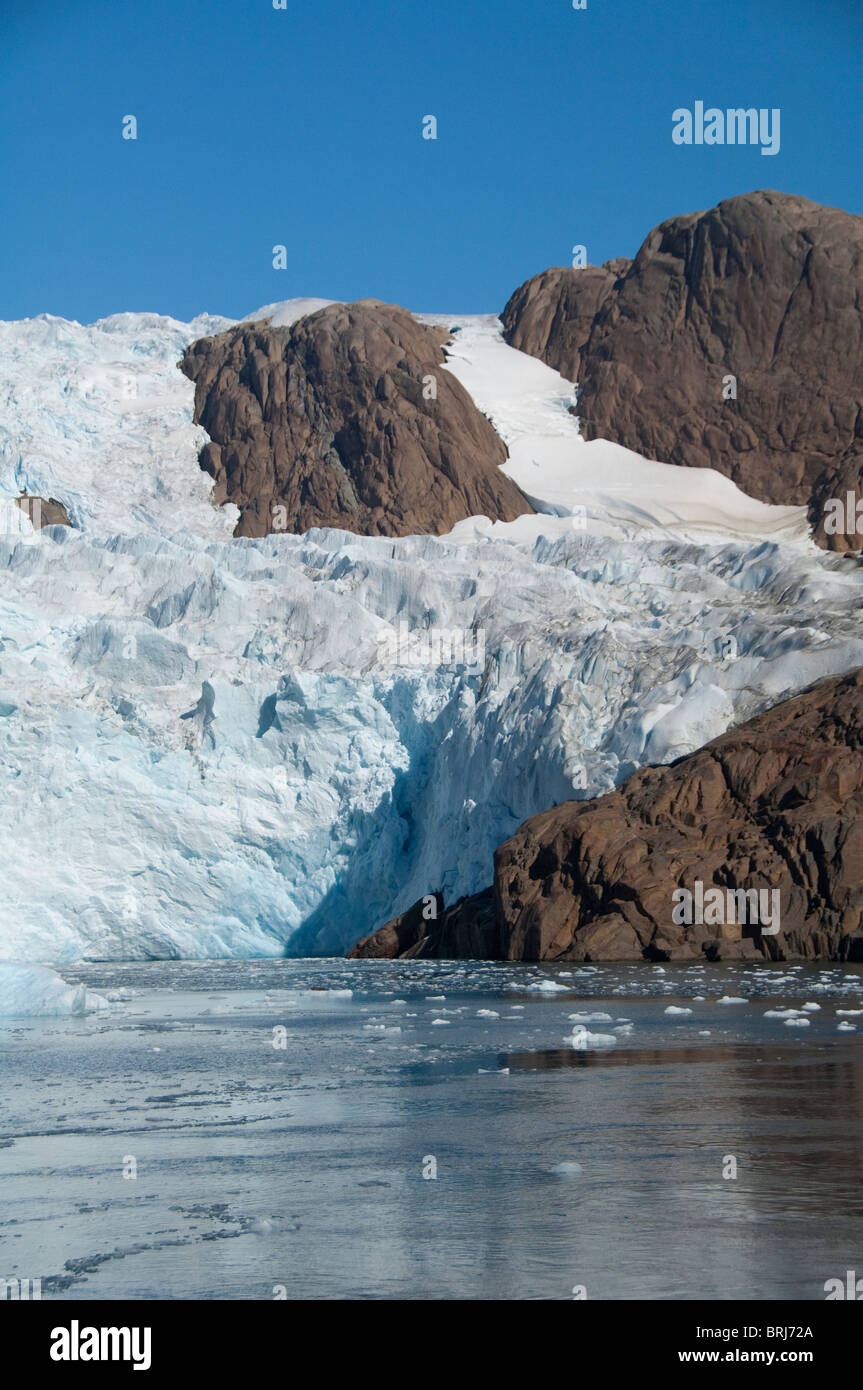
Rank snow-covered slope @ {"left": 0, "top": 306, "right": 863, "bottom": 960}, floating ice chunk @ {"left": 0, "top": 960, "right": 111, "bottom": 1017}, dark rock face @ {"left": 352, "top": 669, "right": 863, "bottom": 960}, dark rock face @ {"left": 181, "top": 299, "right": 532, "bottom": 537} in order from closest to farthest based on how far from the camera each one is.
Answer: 1. floating ice chunk @ {"left": 0, "top": 960, "right": 111, "bottom": 1017}
2. dark rock face @ {"left": 352, "top": 669, "right": 863, "bottom": 960}
3. snow-covered slope @ {"left": 0, "top": 306, "right": 863, "bottom": 960}
4. dark rock face @ {"left": 181, "top": 299, "right": 532, "bottom": 537}

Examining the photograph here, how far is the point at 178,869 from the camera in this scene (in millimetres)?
31766

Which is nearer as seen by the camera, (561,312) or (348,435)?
(348,435)

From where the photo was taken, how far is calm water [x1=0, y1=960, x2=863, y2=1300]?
5.93m

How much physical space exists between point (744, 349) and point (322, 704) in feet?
114

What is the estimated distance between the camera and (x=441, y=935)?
2959 centimetres

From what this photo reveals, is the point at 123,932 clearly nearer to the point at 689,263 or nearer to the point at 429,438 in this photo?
the point at 429,438

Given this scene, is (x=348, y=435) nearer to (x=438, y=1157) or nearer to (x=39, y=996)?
(x=39, y=996)

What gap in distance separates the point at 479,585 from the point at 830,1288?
1395 inches

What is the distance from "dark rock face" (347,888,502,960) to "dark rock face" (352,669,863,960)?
80mm

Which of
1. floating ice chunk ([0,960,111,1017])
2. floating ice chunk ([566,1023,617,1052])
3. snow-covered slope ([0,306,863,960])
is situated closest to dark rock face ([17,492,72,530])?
snow-covered slope ([0,306,863,960])

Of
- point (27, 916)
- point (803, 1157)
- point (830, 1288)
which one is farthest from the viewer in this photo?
point (27, 916)

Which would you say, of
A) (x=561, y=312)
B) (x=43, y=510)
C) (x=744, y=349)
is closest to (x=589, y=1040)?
(x=43, y=510)

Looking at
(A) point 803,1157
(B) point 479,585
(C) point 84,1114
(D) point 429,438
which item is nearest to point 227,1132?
(C) point 84,1114

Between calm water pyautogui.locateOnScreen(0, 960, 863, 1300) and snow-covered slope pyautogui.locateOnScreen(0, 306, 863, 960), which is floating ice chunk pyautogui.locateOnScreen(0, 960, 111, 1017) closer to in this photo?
calm water pyautogui.locateOnScreen(0, 960, 863, 1300)
